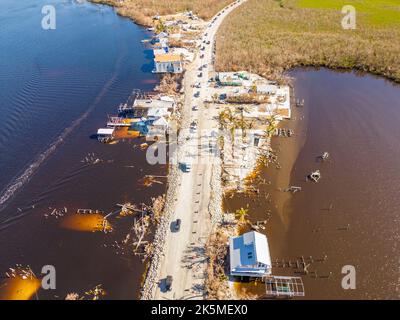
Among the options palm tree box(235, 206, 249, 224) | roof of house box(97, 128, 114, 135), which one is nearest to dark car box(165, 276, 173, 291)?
palm tree box(235, 206, 249, 224)

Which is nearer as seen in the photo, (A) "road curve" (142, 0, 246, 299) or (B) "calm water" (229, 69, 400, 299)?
(A) "road curve" (142, 0, 246, 299)

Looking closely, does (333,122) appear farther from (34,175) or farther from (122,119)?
(34,175)

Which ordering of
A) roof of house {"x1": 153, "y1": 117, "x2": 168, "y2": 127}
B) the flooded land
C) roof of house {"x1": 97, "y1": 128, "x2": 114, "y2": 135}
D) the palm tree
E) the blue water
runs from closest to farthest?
1. the flooded land
2. the palm tree
3. roof of house {"x1": 153, "y1": 117, "x2": 168, "y2": 127}
4. roof of house {"x1": 97, "y1": 128, "x2": 114, "y2": 135}
5. the blue water

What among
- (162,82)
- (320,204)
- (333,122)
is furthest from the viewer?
(162,82)

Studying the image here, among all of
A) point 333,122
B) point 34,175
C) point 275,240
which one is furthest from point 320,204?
point 34,175

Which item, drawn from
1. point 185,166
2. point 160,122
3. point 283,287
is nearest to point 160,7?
point 160,122

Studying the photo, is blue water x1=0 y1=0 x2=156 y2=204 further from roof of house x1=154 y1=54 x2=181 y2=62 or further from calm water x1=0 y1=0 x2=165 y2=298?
roof of house x1=154 y1=54 x2=181 y2=62

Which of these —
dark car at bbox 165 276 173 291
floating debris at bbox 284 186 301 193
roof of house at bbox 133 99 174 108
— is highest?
roof of house at bbox 133 99 174 108
